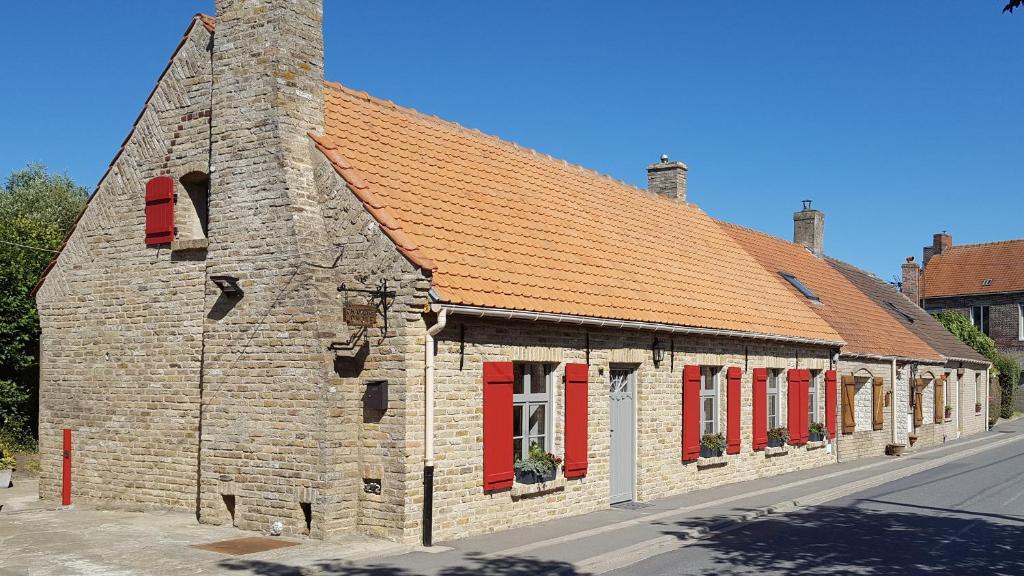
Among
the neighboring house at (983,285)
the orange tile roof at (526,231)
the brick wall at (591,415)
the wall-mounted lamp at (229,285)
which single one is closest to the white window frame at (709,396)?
the brick wall at (591,415)

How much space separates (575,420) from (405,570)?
4.56 m

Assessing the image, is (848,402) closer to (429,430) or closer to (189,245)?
(429,430)

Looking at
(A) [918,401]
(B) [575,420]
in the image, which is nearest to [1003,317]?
(A) [918,401]

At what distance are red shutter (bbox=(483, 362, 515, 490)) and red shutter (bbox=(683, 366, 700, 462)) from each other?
17.0 feet

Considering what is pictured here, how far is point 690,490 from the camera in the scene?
693 inches

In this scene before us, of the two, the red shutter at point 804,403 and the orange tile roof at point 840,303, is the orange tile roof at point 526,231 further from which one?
the orange tile roof at point 840,303

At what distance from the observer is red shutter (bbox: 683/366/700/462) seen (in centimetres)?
1719

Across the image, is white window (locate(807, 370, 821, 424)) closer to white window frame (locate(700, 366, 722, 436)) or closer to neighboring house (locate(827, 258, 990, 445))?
white window frame (locate(700, 366, 722, 436))

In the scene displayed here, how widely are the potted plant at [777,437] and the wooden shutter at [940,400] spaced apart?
1327 cm

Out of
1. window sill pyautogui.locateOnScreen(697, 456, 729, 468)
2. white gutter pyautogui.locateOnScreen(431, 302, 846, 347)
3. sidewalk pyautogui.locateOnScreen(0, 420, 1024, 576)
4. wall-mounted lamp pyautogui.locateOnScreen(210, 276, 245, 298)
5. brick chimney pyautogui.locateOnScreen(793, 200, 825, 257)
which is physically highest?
brick chimney pyautogui.locateOnScreen(793, 200, 825, 257)

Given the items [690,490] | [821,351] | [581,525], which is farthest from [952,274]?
[581,525]

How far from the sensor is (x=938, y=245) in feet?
197

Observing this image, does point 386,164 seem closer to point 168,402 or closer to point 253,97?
point 253,97

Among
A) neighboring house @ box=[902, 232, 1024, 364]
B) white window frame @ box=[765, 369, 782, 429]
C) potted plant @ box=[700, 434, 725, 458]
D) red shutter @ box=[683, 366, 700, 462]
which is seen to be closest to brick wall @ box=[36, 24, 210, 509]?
red shutter @ box=[683, 366, 700, 462]
